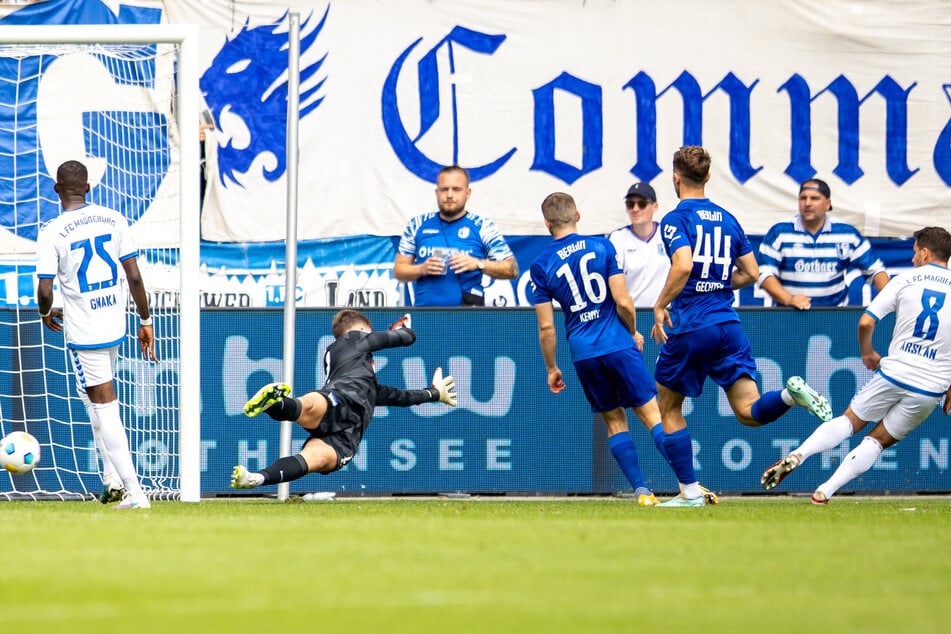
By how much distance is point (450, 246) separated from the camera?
11195mm

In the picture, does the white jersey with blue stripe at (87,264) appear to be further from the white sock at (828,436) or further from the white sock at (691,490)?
the white sock at (828,436)

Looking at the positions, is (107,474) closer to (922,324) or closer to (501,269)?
(501,269)

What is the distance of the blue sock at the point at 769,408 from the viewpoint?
9039 mm

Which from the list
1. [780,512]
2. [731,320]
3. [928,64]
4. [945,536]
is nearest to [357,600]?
[945,536]

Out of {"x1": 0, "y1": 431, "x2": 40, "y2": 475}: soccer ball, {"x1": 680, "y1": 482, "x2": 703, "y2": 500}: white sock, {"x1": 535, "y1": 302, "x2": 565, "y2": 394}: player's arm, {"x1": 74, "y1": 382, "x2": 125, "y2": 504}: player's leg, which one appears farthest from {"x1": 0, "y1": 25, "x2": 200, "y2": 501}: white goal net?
{"x1": 680, "y1": 482, "x2": 703, "y2": 500}: white sock

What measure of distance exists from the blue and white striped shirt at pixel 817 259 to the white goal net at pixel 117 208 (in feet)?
14.2

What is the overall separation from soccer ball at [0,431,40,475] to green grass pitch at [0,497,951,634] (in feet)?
3.14

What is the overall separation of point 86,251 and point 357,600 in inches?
214

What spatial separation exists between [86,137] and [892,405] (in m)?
7.62

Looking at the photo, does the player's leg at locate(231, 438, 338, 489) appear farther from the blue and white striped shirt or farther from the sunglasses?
the blue and white striped shirt

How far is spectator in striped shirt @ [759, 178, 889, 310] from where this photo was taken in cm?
1133

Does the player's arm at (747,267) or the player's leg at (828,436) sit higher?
the player's arm at (747,267)

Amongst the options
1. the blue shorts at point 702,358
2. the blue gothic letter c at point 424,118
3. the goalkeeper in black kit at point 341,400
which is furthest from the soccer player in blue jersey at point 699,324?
the blue gothic letter c at point 424,118

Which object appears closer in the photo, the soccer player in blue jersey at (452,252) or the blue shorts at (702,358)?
the blue shorts at (702,358)
